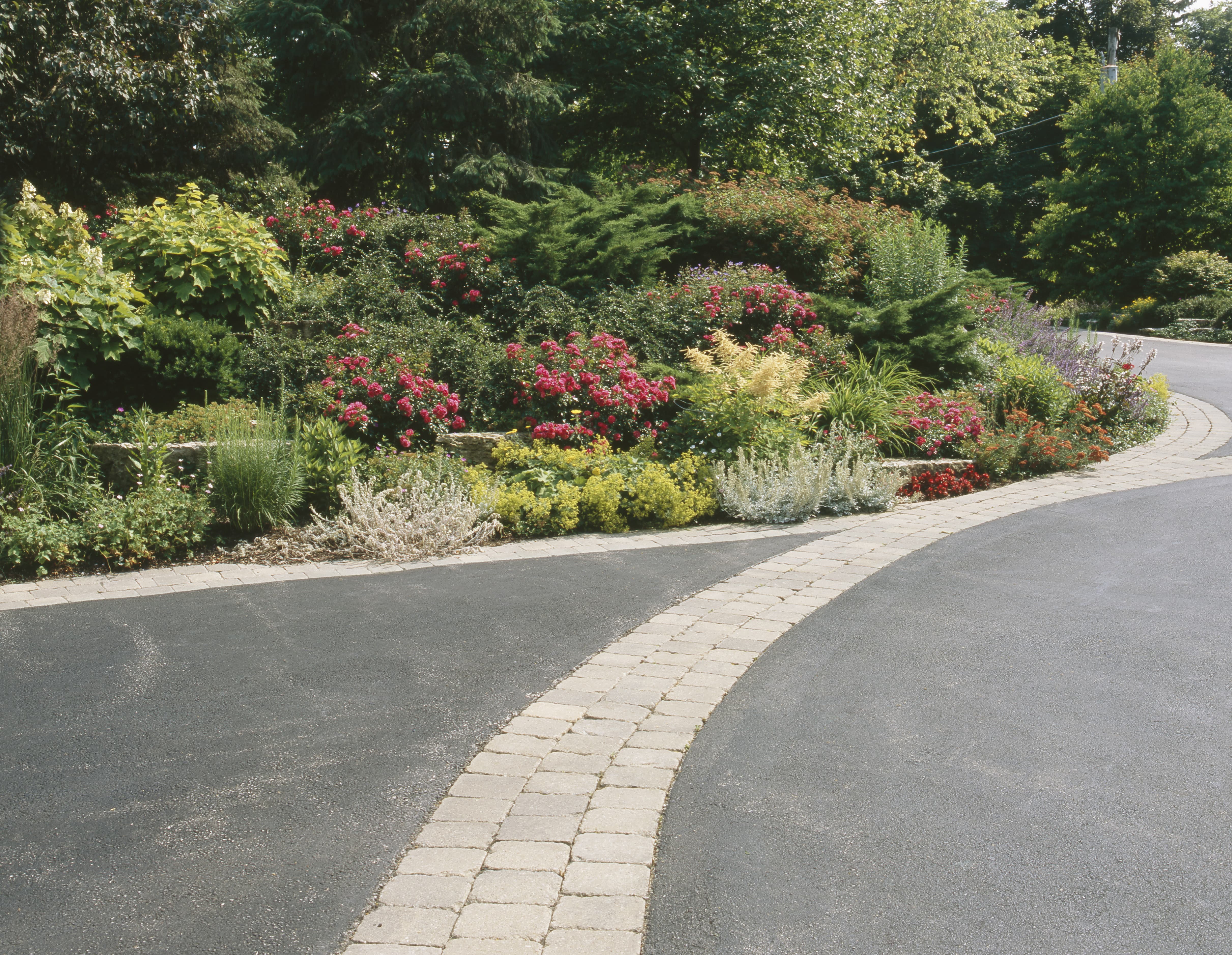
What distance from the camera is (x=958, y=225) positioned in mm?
41188

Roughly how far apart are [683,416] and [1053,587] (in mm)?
3648

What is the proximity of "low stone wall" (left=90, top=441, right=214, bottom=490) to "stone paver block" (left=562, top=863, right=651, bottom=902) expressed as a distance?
496 cm

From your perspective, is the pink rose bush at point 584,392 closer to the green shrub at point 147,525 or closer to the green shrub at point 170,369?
the green shrub at point 170,369

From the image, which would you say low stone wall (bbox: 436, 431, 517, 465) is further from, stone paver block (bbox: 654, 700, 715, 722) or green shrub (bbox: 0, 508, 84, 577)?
stone paver block (bbox: 654, 700, 715, 722)

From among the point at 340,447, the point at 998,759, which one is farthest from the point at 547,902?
the point at 340,447

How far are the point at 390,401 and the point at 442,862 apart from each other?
5.44m

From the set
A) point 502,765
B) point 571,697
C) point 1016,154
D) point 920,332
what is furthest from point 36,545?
point 1016,154

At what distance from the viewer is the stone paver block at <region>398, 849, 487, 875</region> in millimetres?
2902

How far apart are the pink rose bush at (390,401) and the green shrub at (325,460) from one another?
388 mm

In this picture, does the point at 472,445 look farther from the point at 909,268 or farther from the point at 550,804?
the point at 909,268

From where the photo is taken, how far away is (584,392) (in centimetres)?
846

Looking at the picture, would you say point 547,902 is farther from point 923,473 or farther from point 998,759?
point 923,473

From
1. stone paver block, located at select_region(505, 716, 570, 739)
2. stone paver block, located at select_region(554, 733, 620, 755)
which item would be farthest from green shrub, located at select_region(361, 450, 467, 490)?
stone paver block, located at select_region(554, 733, 620, 755)

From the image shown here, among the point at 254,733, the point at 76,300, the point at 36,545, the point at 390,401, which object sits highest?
the point at 76,300
